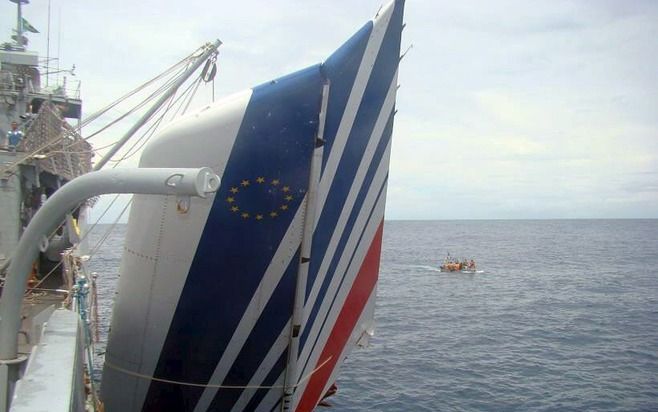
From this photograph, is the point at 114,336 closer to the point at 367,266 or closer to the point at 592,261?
the point at 367,266

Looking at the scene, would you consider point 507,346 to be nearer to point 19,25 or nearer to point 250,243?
point 250,243

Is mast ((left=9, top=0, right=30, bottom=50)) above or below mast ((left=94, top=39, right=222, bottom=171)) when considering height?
above

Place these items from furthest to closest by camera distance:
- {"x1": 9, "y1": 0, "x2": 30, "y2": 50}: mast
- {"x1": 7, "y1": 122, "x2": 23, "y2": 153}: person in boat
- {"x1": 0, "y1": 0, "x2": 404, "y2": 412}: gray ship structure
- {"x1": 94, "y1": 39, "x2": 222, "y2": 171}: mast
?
{"x1": 9, "y1": 0, "x2": 30, "y2": 50}: mast
{"x1": 7, "y1": 122, "x2": 23, "y2": 153}: person in boat
{"x1": 94, "y1": 39, "x2": 222, "y2": 171}: mast
{"x1": 0, "y1": 0, "x2": 404, "y2": 412}: gray ship structure

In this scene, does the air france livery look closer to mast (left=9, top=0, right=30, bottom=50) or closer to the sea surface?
the sea surface

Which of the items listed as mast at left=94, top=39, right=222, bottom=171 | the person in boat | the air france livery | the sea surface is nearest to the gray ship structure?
the air france livery

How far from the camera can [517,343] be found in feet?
93.5

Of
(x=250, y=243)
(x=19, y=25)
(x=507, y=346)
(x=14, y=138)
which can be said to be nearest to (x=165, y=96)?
(x=250, y=243)

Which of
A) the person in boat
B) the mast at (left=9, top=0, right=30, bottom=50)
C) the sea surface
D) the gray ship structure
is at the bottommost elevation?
the sea surface

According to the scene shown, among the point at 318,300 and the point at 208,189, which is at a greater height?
the point at 208,189

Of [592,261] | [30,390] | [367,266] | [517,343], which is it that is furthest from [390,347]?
[592,261]

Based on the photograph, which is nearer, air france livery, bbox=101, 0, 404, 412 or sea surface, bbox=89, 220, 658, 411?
air france livery, bbox=101, 0, 404, 412

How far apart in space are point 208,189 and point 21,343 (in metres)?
5.84

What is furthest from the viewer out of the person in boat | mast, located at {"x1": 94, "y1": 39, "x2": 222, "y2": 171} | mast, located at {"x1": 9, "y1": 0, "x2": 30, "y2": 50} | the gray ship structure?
mast, located at {"x1": 9, "y1": 0, "x2": 30, "y2": 50}

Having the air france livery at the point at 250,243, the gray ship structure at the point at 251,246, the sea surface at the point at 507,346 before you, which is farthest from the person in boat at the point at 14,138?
the sea surface at the point at 507,346
